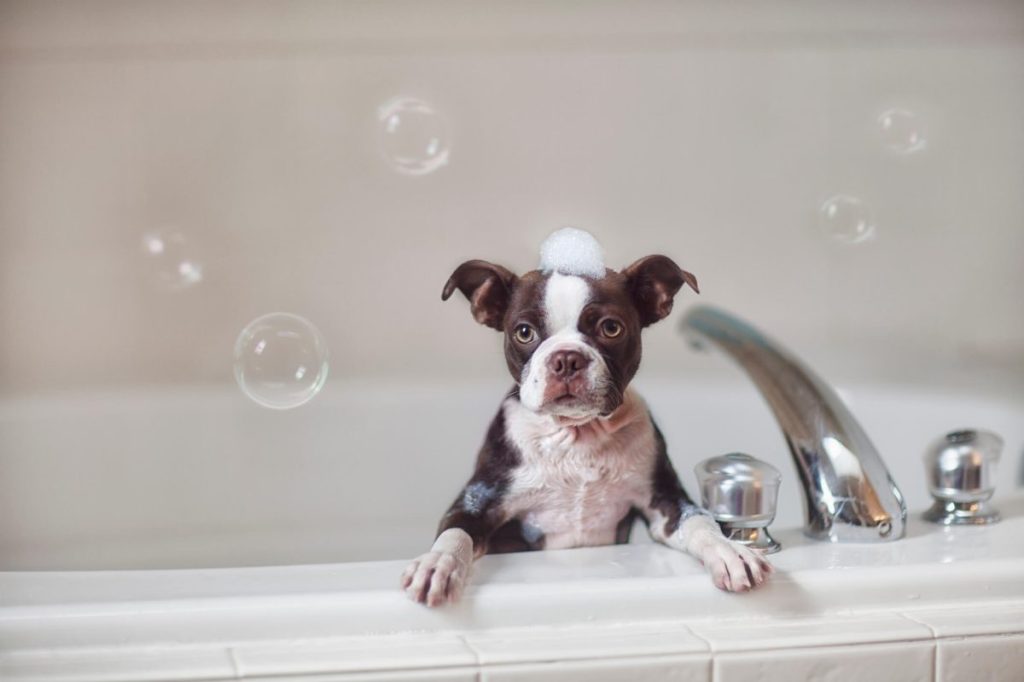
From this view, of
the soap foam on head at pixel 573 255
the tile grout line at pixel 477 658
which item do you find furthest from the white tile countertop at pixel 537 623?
the soap foam on head at pixel 573 255

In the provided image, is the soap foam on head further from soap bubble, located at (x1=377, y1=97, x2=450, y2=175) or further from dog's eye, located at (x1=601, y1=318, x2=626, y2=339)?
soap bubble, located at (x1=377, y1=97, x2=450, y2=175)

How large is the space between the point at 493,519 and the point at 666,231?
1523mm

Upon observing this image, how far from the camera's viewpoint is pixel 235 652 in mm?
723

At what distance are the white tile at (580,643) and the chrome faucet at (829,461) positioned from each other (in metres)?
0.25

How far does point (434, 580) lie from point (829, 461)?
424 millimetres

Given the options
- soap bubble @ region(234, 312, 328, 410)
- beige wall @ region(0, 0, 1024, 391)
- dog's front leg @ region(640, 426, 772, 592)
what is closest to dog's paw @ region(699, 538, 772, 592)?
dog's front leg @ region(640, 426, 772, 592)

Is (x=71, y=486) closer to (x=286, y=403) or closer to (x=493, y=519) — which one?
(x=286, y=403)

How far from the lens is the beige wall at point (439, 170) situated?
2.26m

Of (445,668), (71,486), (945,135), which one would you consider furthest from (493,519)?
(945,135)

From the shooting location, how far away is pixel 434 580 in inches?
29.7

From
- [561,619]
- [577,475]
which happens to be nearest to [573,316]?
[577,475]

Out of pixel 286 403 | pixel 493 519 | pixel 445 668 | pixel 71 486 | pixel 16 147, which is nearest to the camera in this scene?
pixel 445 668

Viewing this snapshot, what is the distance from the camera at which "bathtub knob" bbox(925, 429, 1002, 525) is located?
1.03 m

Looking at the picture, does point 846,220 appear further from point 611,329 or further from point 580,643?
point 580,643
